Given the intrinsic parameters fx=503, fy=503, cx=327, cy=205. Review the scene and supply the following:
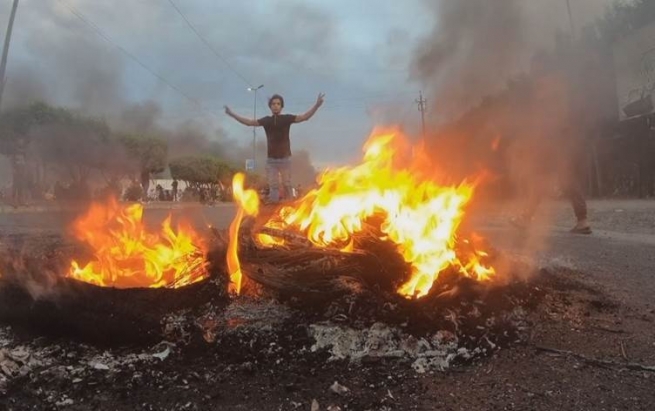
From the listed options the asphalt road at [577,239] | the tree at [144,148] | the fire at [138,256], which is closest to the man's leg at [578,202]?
the asphalt road at [577,239]

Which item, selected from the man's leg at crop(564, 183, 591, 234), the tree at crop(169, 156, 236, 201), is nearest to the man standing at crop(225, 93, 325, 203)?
the man's leg at crop(564, 183, 591, 234)

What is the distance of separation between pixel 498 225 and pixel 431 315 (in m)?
7.61

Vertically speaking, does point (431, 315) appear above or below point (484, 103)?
below

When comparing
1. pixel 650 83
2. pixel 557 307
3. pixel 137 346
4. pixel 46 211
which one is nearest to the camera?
pixel 137 346

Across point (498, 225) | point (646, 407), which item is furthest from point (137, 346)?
point (498, 225)

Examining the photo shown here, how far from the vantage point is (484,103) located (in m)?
6.63

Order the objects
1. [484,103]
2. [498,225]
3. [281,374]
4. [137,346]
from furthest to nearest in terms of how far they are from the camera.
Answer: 1. [498,225]
2. [484,103]
3. [137,346]
4. [281,374]

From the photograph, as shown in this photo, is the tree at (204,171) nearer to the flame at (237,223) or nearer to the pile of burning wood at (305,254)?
the pile of burning wood at (305,254)

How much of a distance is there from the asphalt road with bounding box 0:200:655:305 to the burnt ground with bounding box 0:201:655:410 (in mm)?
1323

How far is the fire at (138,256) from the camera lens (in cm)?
434

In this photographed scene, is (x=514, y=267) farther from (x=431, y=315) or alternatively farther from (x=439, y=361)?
(x=439, y=361)

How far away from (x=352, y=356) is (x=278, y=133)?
493 cm

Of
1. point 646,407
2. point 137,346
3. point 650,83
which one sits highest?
point 650,83

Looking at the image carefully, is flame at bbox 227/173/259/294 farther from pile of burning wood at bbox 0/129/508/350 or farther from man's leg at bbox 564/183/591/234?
man's leg at bbox 564/183/591/234
